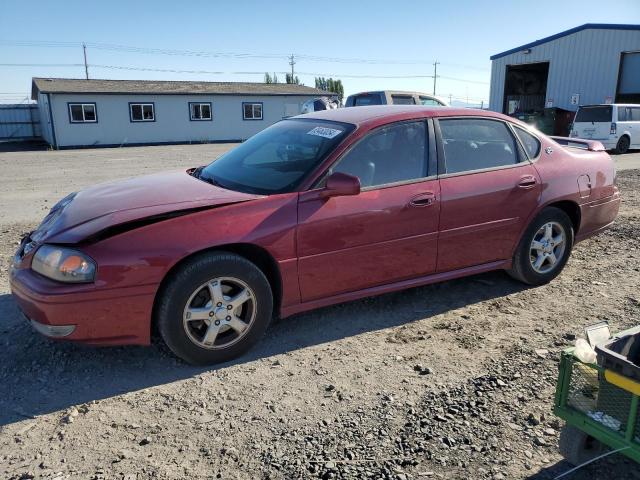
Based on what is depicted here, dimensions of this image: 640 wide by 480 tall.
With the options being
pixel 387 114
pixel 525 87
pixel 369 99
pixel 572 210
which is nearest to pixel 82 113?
pixel 369 99

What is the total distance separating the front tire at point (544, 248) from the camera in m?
4.62

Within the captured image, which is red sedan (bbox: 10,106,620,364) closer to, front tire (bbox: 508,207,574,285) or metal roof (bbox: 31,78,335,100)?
front tire (bbox: 508,207,574,285)

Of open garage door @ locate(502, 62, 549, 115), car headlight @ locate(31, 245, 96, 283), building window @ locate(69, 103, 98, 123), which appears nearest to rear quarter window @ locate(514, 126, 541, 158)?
car headlight @ locate(31, 245, 96, 283)

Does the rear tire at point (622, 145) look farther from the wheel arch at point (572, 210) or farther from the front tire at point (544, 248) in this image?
the front tire at point (544, 248)

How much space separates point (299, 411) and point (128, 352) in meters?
1.38

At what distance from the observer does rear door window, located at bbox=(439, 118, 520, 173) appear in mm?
4254

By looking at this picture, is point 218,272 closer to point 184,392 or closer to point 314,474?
point 184,392

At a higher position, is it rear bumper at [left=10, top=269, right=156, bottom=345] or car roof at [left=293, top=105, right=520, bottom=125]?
car roof at [left=293, top=105, right=520, bottom=125]

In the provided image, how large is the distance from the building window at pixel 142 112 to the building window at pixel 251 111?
17.6 ft

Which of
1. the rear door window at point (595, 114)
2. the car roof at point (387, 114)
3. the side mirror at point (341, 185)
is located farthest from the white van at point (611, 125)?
the side mirror at point (341, 185)

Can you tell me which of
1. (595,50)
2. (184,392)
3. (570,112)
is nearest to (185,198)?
(184,392)

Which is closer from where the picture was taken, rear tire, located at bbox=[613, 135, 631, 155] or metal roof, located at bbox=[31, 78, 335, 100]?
rear tire, located at bbox=[613, 135, 631, 155]

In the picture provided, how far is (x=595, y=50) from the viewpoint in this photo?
2358 cm

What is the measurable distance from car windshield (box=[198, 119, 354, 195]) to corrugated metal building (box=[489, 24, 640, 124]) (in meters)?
20.6
